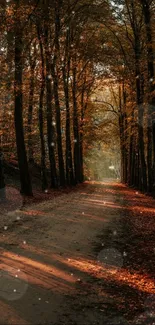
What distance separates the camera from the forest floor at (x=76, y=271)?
17.1 feet

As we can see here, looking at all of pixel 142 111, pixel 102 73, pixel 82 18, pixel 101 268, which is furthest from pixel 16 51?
pixel 102 73

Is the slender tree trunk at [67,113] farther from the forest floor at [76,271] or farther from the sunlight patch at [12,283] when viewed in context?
the sunlight patch at [12,283]

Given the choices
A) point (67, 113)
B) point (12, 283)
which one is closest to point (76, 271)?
point (12, 283)

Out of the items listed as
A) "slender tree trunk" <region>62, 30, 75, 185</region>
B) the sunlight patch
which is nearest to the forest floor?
the sunlight patch

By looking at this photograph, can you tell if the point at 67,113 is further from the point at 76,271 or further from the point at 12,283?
the point at 12,283

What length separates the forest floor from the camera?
521 centimetres

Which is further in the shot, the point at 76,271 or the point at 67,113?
the point at 67,113

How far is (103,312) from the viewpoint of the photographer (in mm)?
5297

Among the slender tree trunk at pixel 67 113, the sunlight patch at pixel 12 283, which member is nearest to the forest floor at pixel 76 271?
the sunlight patch at pixel 12 283

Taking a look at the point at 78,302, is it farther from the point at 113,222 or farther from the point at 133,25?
the point at 133,25

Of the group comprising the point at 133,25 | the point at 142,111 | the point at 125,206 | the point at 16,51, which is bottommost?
the point at 125,206

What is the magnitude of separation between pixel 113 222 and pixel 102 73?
74.0ft

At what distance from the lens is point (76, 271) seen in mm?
7094

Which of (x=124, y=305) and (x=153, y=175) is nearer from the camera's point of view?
(x=124, y=305)
